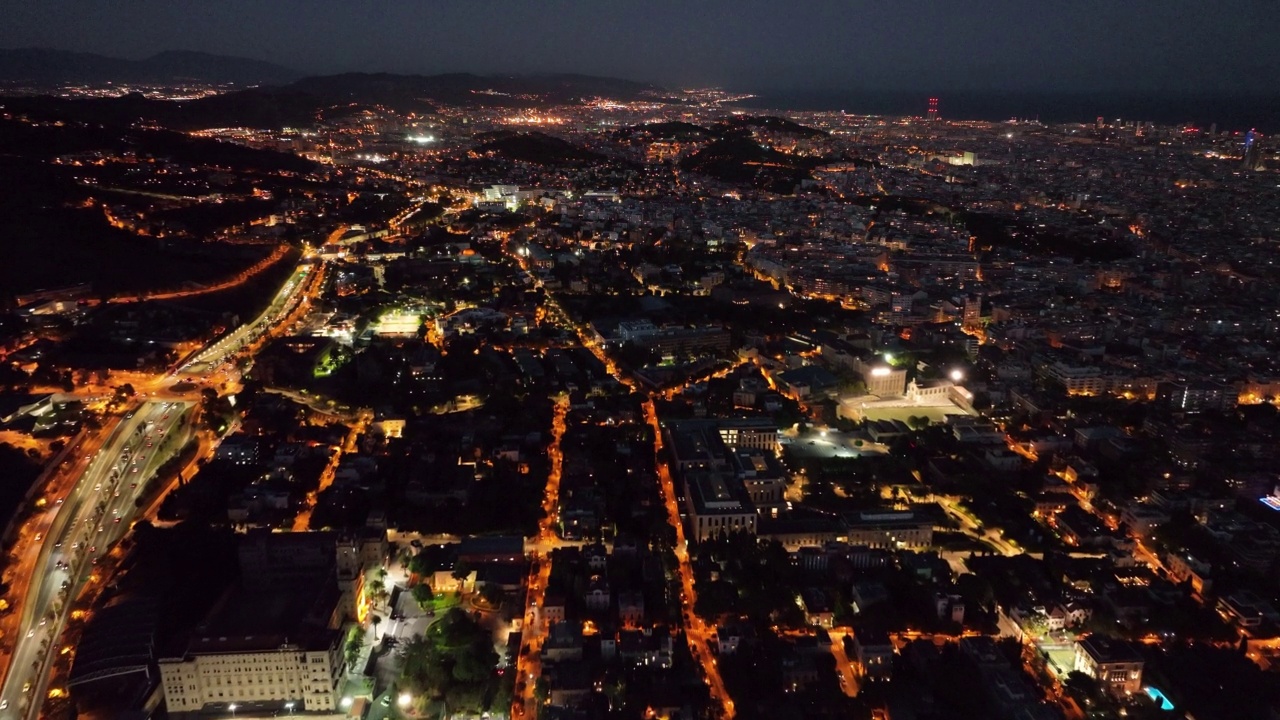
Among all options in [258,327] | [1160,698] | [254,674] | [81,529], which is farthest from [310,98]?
[1160,698]

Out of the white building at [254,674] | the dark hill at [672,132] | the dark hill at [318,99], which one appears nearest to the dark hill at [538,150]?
the dark hill at [672,132]

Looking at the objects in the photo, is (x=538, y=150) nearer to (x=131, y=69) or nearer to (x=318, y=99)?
(x=318, y=99)

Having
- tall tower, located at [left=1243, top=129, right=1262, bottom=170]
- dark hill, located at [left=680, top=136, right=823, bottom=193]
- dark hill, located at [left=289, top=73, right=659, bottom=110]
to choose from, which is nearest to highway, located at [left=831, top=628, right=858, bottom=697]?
dark hill, located at [left=680, top=136, right=823, bottom=193]

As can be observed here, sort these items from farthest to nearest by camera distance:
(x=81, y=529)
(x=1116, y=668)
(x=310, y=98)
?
(x=310, y=98) < (x=81, y=529) < (x=1116, y=668)

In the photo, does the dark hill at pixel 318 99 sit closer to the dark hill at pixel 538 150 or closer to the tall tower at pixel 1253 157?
the dark hill at pixel 538 150

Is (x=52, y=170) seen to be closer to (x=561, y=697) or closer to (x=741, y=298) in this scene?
(x=741, y=298)

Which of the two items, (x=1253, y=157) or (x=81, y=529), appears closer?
(x=81, y=529)
